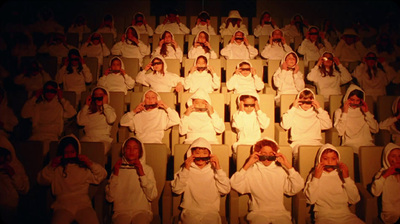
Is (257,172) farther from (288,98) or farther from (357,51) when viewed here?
(357,51)

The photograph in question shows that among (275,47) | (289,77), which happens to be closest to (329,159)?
(289,77)

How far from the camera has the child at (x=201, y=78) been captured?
3201 millimetres

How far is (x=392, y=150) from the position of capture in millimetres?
2219

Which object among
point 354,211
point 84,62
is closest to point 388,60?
point 354,211

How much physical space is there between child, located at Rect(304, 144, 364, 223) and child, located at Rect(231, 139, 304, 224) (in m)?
0.11

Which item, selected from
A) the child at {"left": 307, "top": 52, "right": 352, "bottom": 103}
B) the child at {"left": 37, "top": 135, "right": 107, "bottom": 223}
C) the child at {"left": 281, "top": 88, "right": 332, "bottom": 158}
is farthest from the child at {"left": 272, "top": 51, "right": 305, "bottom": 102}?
the child at {"left": 37, "top": 135, "right": 107, "bottom": 223}

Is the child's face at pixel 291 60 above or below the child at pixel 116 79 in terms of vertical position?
above

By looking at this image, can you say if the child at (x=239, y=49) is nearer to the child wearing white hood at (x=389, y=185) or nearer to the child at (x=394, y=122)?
the child at (x=394, y=122)

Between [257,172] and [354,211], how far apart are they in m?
0.72

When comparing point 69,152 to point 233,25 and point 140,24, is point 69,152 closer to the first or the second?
point 140,24

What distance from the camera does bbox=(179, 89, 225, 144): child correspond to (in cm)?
270

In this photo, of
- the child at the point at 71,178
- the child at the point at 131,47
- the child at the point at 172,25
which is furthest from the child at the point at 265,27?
the child at the point at 71,178

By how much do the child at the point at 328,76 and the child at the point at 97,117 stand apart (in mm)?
2034

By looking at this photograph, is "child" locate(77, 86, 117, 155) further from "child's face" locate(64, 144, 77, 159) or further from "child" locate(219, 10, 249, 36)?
"child" locate(219, 10, 249, 36)
